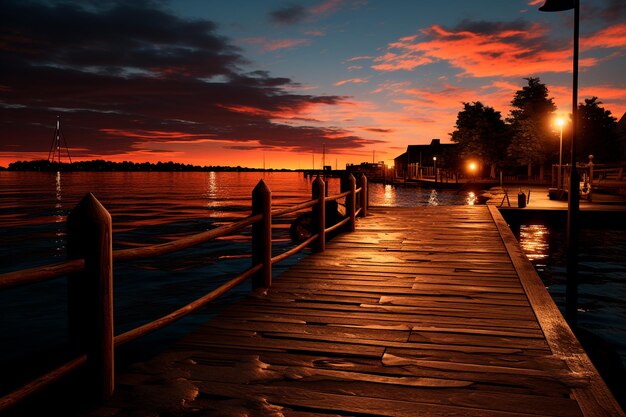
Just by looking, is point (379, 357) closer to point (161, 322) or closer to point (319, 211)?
point (161, 322)

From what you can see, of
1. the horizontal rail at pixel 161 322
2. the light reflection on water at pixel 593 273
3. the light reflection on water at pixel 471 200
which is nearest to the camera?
the horizontal rail at pixel 161 322

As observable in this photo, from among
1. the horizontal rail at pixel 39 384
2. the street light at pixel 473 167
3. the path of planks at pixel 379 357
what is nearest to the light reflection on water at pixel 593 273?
the path of planks at pixel 379 357

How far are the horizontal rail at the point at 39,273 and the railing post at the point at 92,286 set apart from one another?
95 millimetres

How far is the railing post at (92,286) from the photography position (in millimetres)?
3211

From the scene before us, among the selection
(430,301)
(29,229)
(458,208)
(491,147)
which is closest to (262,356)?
(430,301)

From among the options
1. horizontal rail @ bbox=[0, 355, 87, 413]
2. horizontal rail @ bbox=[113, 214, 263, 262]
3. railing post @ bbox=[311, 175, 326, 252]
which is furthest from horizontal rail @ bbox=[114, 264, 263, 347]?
railing post @ bbox=[311, 175, 326, 252]

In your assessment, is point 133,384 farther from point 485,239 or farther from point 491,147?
point 491,147

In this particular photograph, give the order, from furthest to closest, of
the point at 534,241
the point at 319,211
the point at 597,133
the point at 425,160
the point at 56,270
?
the point at 425,160
the point at 597,133
the point at 534,241
the point at 319,211
the point at 56,270

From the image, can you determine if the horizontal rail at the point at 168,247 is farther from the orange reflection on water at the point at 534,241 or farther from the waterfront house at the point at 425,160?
the waterfront house at the point at 425,160

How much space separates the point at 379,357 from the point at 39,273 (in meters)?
2.65

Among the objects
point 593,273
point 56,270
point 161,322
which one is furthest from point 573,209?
point 56,270

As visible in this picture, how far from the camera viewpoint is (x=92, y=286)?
322 centimetres

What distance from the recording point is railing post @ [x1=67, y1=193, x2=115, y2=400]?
10.5 ft

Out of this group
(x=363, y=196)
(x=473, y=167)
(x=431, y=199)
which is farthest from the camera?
(x=473, y=167)
